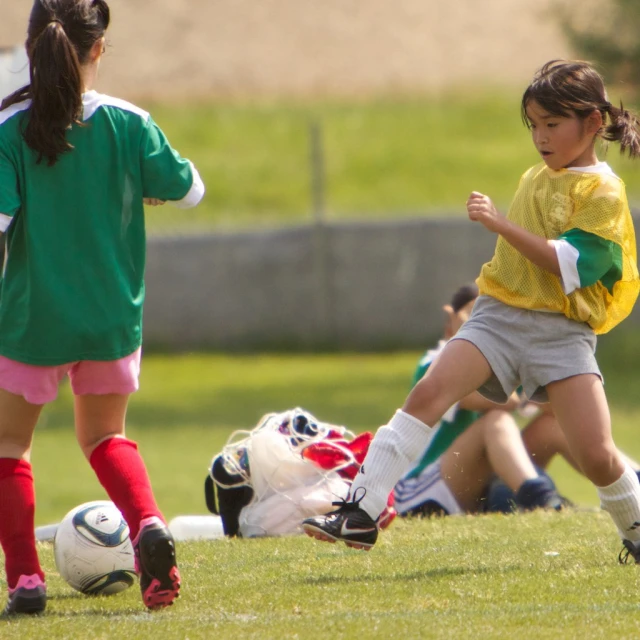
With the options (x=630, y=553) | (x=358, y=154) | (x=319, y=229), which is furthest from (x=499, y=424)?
(x=358, y=154)

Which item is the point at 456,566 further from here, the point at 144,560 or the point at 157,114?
the point at 157,114

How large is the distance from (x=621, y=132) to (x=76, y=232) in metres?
1.90

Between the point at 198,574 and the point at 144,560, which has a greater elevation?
the point at 144,560

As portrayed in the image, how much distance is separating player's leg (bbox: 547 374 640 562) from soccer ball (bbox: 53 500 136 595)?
155 centimetres

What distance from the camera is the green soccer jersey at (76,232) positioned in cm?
369

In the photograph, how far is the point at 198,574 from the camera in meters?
4.35

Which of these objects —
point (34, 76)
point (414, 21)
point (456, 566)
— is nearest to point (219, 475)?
point (456, 566)

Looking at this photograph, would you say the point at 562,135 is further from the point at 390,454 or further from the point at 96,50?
the point at 96,50

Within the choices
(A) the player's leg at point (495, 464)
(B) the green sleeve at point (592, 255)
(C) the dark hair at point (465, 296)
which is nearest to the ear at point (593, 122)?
(B) the green sleeve at point (592, 255)

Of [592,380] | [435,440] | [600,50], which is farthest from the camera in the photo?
[600,50]

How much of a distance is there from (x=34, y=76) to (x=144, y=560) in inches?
57.6

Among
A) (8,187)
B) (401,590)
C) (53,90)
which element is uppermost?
(53,90)

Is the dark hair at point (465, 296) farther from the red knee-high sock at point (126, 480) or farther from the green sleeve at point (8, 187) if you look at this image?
the green sleeve at point (8, 187)

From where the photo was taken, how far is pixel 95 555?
417cm
